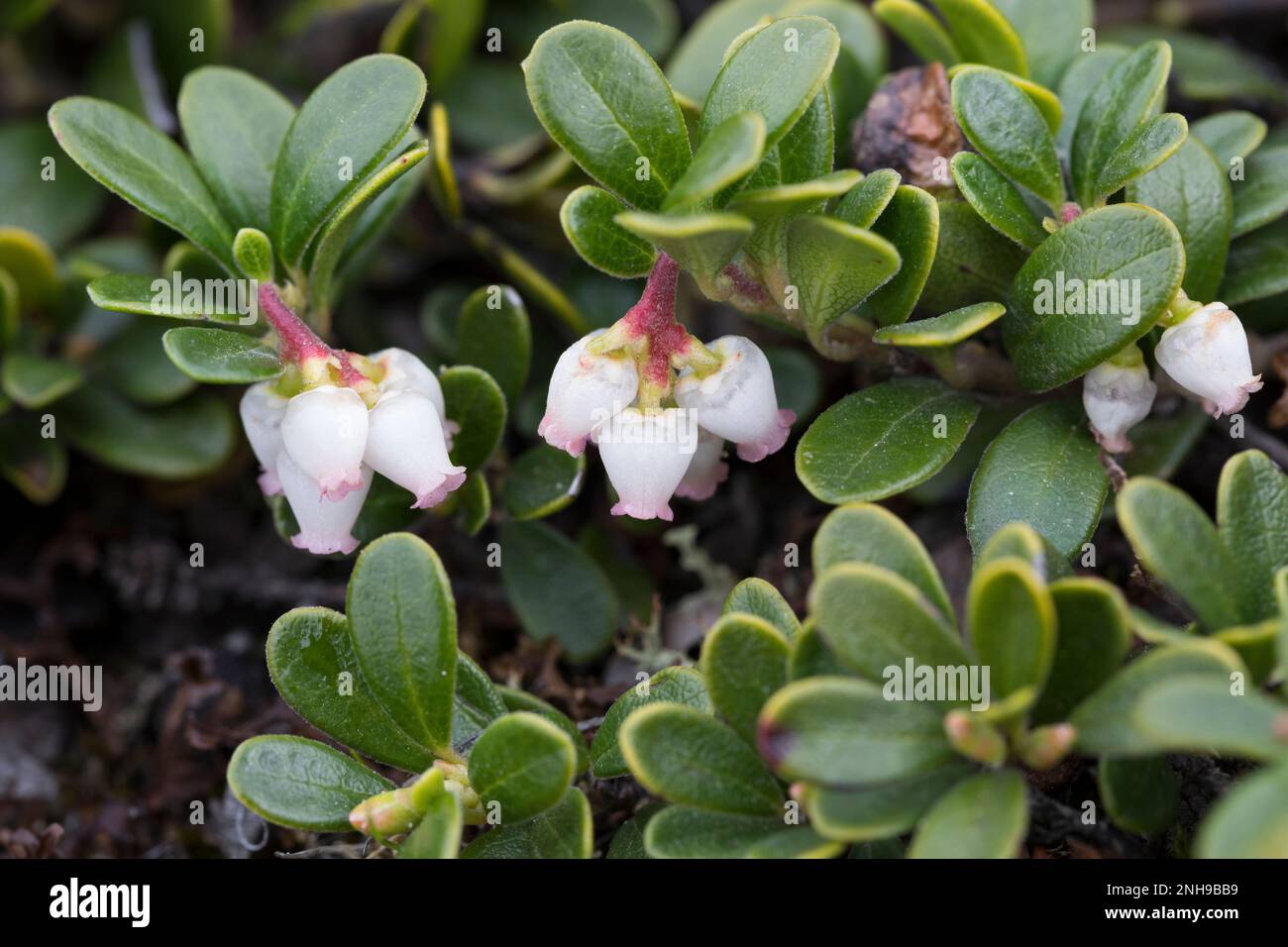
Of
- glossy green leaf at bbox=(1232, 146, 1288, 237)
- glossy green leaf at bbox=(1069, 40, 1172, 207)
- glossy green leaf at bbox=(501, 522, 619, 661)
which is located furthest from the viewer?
glossy green leaf at bbox=(501, 522, 619, 661)

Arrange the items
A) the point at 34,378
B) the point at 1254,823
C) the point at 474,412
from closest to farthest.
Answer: the point at 1254,823, the point at 474,412, the point at 34,378

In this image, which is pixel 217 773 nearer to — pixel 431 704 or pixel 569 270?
pixel 431 704

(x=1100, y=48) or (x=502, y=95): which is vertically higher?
(x=1100, y=48)

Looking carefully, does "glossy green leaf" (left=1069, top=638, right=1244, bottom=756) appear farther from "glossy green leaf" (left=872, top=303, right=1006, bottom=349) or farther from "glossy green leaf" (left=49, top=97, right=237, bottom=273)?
"glossy green leaf" (left=49, top=97, right=237, bottom=273)

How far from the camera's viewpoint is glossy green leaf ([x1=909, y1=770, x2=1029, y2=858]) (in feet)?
3.38

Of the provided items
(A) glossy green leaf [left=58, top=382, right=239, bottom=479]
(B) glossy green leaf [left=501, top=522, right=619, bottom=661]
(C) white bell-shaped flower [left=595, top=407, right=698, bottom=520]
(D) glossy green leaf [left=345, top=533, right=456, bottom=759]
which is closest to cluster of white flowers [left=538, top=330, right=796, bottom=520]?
(C) white bell-shaped flower [left=595, top=407, right=698, bottom=520]

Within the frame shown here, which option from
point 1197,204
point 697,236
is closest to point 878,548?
point 697,236

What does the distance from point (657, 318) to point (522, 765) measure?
50cm

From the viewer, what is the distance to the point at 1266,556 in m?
1.23

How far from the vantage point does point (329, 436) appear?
1345 mm

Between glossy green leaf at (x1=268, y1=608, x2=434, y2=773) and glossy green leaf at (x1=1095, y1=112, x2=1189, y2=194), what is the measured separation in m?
1.03

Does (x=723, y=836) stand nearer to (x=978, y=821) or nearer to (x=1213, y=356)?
(x=978, y=821)
